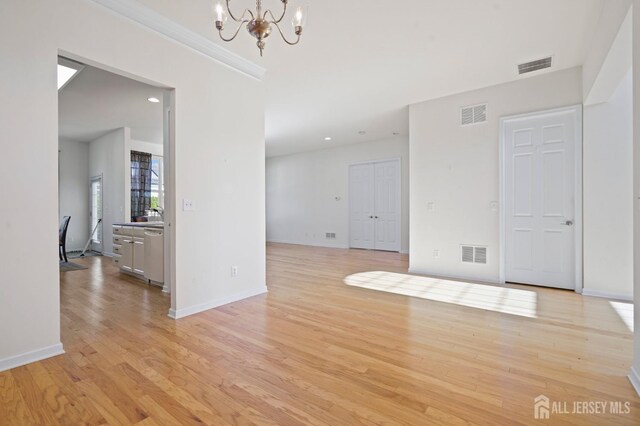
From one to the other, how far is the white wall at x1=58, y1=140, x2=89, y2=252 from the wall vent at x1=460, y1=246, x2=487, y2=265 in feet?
29.8

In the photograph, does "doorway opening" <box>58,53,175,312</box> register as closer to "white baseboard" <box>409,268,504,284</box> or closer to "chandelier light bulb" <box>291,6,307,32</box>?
"chandelier light bulb" <box>291,6,307,32</box>

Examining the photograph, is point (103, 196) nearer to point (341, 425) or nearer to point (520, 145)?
point (341, 425)

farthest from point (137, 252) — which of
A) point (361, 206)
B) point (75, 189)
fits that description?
point (361, 206)

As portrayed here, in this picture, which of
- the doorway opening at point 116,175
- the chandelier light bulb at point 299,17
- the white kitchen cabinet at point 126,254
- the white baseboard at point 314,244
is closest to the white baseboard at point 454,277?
the white baseboard at point 314,244

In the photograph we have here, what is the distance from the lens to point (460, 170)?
190 inches

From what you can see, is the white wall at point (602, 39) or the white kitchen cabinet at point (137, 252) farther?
the white kitchen cabinet at point (137, 252)

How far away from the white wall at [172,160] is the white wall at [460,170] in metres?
2.74

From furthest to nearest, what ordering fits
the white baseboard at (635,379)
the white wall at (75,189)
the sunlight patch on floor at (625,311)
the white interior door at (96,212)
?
the white wall at (75,189)
the white interior door at (96,212)
the sunlight patch on floor at (625,311)
the white baseboard at (635,379)

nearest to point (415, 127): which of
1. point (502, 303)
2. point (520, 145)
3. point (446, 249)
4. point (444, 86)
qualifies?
point (444, 86)

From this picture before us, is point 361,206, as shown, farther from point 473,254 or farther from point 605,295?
point 605,295

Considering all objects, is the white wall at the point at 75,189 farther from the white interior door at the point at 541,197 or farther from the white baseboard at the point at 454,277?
the white interior door at the point at 541,197

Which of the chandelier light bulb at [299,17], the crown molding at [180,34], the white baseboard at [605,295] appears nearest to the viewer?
the chandelier light bulb at [299,17]

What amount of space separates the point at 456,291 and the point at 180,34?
436cm

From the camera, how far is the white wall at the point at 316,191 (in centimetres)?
819
